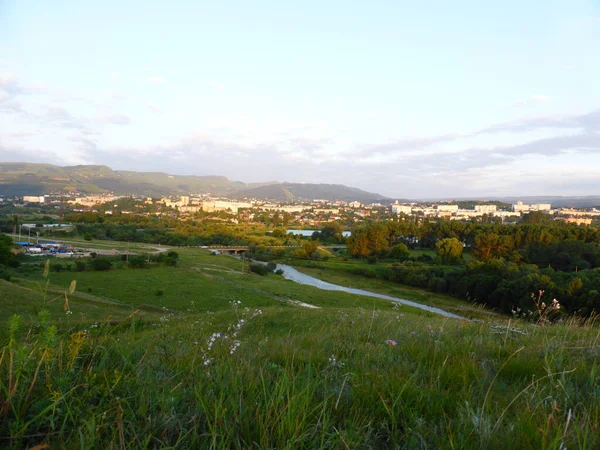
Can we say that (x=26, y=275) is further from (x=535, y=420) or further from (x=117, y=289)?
(x=535, y=420)

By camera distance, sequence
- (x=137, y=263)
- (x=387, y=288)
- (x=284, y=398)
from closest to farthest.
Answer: (x=284, y=398)
(x=137, y=263)
(x=387, y=288)

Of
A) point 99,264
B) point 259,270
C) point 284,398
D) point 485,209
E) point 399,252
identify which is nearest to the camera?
point 284,398

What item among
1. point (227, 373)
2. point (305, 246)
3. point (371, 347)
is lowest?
point (305, 246)

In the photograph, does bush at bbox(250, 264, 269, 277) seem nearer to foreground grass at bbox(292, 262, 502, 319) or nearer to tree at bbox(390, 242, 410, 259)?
foreground grass at bbox(292, 262, 502, 319)

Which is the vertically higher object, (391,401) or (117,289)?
(391,401)

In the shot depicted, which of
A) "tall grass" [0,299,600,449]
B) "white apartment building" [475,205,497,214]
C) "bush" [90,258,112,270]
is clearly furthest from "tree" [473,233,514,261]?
"white apartment building" [475,205,497,214]

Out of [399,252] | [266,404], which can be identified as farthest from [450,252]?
[266,404]

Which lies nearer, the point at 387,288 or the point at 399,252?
the point at 387,288

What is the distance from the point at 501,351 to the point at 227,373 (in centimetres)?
228

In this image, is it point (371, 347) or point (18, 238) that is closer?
point (371, 347)

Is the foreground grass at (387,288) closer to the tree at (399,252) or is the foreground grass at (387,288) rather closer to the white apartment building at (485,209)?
the tree at (399,252)

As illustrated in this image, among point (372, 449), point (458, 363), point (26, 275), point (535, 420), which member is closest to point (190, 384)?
point (372, 449)

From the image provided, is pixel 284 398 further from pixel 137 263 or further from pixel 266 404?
pixel 137 263

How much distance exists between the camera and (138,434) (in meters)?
1.37
